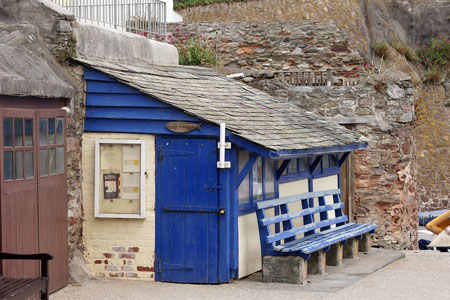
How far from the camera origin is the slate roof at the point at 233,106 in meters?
9.98

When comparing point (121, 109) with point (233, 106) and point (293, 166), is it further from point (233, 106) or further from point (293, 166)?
point (293, 166)

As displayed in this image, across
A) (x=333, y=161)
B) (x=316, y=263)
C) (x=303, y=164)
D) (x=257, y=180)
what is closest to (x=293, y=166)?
(x=303, y=164)

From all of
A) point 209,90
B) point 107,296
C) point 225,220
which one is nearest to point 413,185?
point 209,90

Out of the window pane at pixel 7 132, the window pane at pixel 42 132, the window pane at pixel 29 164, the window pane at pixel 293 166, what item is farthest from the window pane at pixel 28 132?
the window pane at pixel 293 166

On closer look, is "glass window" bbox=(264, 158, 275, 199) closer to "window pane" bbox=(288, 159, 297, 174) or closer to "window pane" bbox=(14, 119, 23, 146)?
"window pane" bbox=(288, 159, 297, 174)

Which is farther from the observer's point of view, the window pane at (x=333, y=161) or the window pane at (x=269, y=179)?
the window pane at (x=333, y=161)

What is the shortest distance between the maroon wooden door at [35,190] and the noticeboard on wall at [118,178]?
2.43ft

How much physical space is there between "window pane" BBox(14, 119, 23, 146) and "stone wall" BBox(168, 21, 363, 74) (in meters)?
12.0

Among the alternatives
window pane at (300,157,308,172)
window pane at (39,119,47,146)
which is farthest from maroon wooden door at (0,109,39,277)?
window pane at (300,157,308,172)

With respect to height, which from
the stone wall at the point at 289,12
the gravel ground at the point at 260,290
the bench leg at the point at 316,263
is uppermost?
the stone wall at the point at 289,12

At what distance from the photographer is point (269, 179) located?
11.0m

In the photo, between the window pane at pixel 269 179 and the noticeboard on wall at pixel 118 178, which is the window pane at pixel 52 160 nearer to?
the noticeboard on wall at pixel 118 178

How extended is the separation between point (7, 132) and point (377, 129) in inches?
354

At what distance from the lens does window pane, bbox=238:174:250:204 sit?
10.1 m
